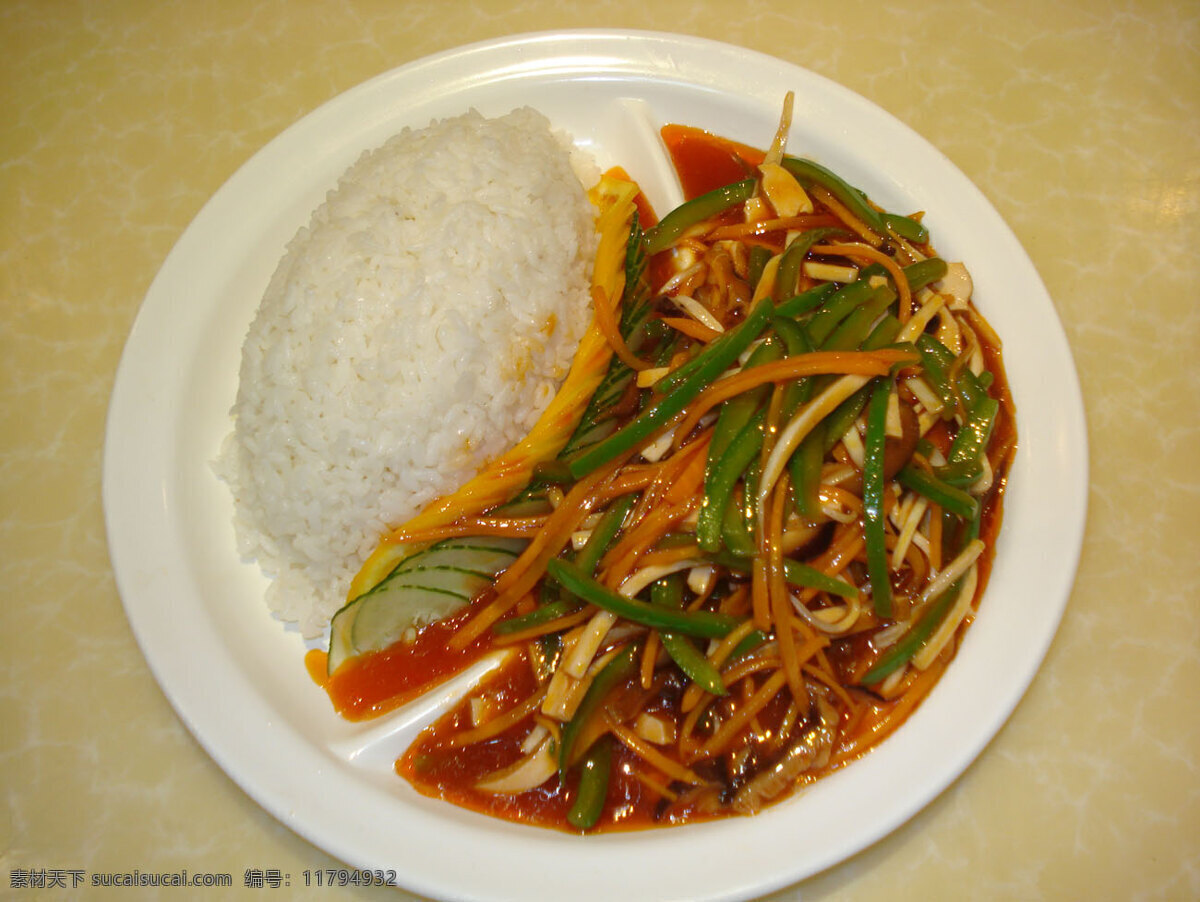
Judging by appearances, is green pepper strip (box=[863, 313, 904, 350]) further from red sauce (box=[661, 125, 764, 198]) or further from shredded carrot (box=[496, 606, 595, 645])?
shredded carrot (box=[496, 606, 595, 645])

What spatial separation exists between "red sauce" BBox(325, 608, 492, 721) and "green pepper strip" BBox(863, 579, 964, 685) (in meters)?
1.00

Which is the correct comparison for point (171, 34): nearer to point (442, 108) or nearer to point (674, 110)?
point (442, 108)

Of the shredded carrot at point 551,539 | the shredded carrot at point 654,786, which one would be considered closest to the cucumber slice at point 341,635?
the shredded carrot at point 551,539

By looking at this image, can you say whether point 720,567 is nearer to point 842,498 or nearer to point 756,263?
point 842,498

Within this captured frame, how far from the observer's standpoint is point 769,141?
9.01 feet

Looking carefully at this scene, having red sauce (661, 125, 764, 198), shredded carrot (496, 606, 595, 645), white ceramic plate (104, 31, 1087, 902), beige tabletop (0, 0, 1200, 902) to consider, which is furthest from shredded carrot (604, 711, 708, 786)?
red sauce (661, 125, 764, 198)

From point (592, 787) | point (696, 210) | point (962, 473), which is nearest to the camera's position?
point (592, 787)

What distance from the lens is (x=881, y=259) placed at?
2248 mm

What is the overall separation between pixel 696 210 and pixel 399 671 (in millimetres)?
1629

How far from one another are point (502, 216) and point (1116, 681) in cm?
216

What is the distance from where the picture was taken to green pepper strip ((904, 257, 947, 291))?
2260 mm

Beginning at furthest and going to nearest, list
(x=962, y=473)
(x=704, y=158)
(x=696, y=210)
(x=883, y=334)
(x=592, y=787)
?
(x=704, y=158)
(x=696, y=210)
(x=883, y=334)
(x=962, y=473)
(x=592, y=787)

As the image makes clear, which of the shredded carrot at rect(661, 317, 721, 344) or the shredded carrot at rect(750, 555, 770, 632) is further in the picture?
the shredded carrot at rect(661, 317, 721, 344)

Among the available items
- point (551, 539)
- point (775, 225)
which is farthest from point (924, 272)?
point (551, 539)
